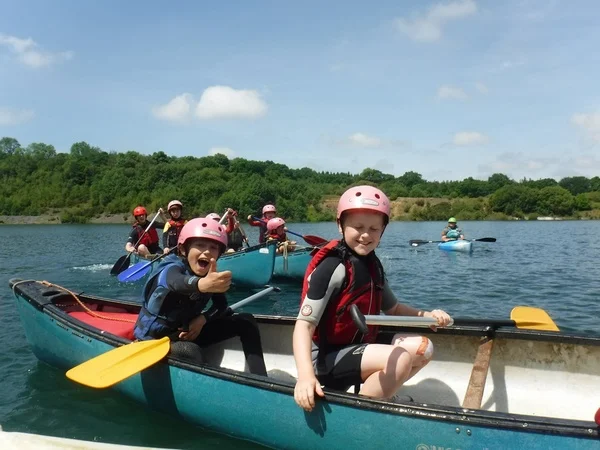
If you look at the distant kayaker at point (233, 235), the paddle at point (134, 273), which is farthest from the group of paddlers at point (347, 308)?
the distant kayaker at point (233, 235)

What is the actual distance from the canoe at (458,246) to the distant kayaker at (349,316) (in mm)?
17181

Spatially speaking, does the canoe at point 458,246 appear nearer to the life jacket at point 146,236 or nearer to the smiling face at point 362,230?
the life jacket at point 146,236

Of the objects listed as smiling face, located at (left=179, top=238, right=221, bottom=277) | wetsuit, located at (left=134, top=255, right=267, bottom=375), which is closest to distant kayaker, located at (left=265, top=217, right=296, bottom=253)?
wetsuit, located at (left=134, top=255, right=267, bottom=375)

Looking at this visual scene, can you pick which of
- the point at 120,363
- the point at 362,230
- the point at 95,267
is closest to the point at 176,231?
the point at 95,267

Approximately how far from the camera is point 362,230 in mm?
3252

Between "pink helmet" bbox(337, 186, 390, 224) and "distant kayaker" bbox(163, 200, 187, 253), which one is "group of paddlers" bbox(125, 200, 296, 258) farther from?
"pink helmet" bbox(337, 186, 390, 224)

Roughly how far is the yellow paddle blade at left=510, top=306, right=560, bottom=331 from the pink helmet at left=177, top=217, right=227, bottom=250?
2703mm

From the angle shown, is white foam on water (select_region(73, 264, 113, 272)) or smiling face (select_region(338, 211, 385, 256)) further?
white foam on water (select_region(73, 264, 113, 272))

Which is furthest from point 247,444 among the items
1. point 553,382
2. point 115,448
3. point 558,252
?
point 558,252

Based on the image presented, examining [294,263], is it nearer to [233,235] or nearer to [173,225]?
[233,235]

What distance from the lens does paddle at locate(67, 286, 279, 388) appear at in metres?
3.86

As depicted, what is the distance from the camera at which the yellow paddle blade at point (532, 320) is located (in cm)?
471

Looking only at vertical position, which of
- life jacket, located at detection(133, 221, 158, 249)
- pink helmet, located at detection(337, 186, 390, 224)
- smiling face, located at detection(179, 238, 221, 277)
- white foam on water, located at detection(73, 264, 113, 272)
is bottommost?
white foam on water, located at detection(73, 264, 113, 272)

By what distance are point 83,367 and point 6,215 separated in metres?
69.7
